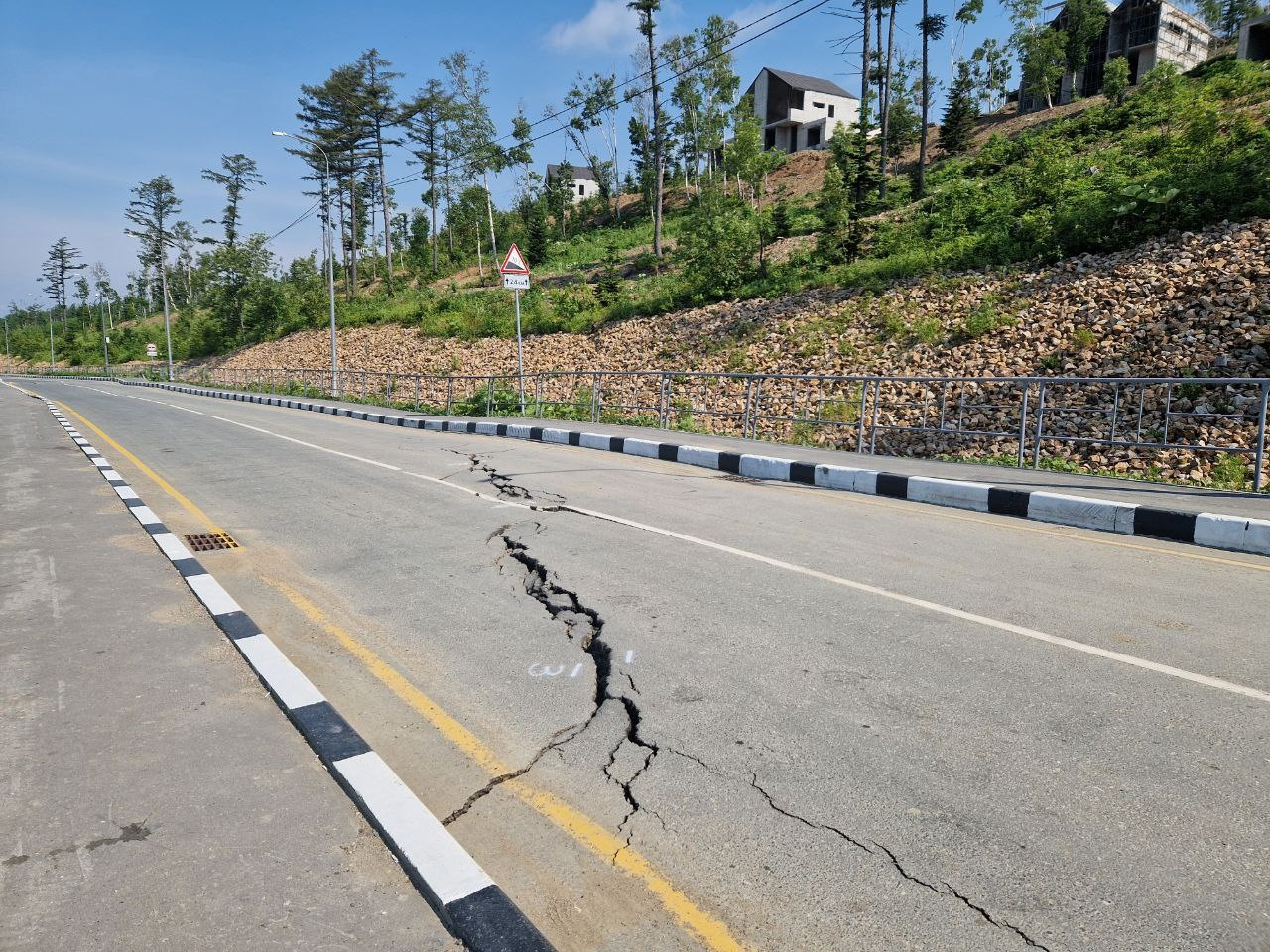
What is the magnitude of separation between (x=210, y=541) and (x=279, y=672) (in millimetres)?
3482

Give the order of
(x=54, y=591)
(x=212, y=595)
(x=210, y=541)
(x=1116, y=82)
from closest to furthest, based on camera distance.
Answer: (x=212, y=595) < (x=54, y=591) < (x=210, y=541) < (x=1116, y=82)

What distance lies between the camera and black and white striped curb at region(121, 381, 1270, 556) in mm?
6730

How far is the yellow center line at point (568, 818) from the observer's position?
2.19 meters

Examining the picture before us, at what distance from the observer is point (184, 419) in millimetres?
20188

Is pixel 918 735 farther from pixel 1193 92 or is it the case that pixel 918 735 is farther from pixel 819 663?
pixel 1193 92

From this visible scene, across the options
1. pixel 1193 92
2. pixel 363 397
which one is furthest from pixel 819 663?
pixel 1193 92

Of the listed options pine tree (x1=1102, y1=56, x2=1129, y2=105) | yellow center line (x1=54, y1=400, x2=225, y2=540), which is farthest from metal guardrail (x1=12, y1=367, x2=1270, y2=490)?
pine tree (x1=1102, y1=56, x2=1129, y2=105)

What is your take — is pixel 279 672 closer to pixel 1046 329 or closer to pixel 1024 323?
pixel 1046 329

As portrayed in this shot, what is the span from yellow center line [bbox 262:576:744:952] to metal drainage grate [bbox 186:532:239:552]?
114 inches

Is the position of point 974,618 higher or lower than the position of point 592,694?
higher

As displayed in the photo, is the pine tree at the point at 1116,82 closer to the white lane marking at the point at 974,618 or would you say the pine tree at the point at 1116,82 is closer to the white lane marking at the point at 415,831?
the white lane marking at the point at 974,618

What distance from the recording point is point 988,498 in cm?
844

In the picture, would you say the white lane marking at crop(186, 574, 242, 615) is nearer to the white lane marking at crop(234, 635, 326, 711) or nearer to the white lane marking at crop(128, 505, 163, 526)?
the white lane marking at crop(234, 635, 326, 711)

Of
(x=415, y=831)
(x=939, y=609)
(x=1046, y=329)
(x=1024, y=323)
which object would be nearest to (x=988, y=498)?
(x=939, y=609)
